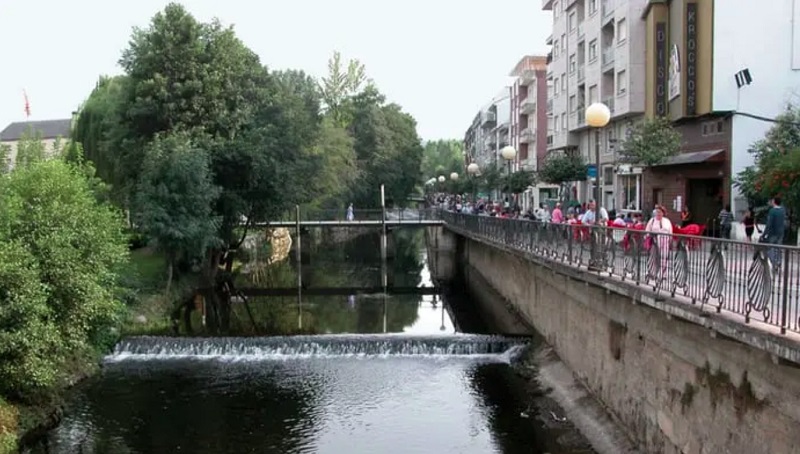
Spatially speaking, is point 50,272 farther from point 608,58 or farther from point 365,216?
point 365,216

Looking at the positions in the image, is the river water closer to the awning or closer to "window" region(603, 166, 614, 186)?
the awning

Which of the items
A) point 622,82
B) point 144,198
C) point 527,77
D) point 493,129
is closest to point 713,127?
point 622,82

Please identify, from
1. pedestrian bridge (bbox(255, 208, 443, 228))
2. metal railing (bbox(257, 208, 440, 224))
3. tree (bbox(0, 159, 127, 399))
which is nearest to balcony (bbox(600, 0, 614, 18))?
pedestrian bridge (bbox(255, 208, 443, 228))

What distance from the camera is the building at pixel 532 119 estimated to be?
64.9 m

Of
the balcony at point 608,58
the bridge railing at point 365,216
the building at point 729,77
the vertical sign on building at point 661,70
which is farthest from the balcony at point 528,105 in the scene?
the building at point 729,77

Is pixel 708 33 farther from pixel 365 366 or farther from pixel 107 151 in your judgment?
pixel 107 151

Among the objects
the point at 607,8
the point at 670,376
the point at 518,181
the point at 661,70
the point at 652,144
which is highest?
the point at 607,8

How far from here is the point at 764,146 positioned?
78.1 feet

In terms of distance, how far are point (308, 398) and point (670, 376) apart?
9473mm

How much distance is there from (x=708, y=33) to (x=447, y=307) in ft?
53.0

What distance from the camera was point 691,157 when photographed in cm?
3047

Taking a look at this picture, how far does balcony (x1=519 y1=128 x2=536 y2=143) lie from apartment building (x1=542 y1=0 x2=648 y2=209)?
12.5 m

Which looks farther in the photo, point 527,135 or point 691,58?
point 527,135

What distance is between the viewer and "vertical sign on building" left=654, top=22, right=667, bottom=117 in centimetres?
3331
